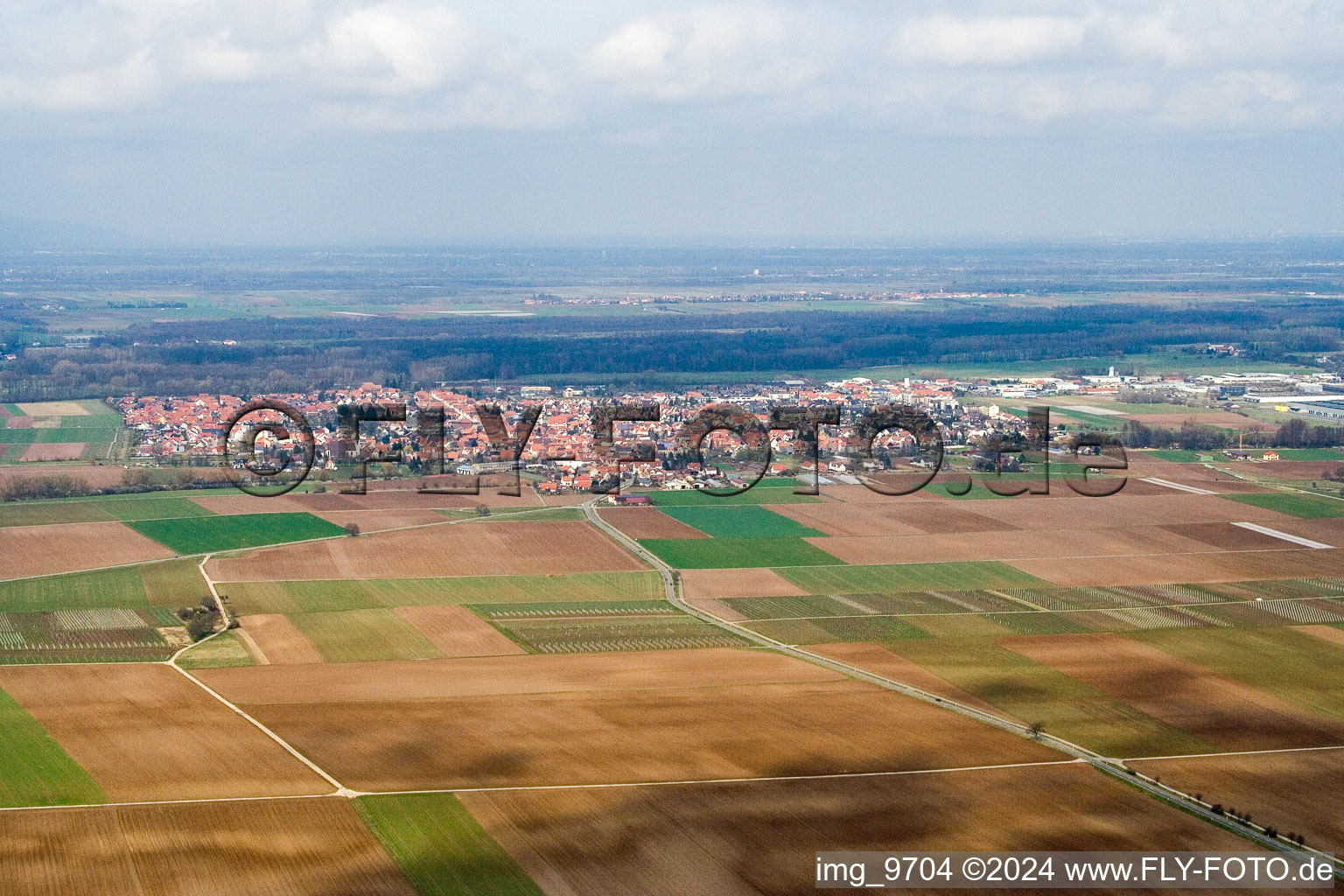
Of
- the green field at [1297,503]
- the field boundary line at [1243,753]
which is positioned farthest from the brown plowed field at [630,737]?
the green field at [1297,503]

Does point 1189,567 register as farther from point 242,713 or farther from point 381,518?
point 242,713

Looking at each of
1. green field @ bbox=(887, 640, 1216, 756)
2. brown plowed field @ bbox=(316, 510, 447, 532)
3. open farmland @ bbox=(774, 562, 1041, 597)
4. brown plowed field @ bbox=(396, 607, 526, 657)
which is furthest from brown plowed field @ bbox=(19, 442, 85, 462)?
green field @ bbox=(887, 640, 1216, 756)

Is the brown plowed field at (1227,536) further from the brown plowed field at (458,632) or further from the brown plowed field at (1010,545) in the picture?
the brown plowed field at (458,632)

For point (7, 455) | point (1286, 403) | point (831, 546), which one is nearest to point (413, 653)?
point (831, 546)

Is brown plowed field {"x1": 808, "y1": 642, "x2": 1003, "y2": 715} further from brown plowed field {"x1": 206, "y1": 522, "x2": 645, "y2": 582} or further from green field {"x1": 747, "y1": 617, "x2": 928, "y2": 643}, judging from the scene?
brown plowed field {"x1": 206, "y1": 522, "x2": 645, "y2": 582}

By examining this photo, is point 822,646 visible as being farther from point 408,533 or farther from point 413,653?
point 408,533
